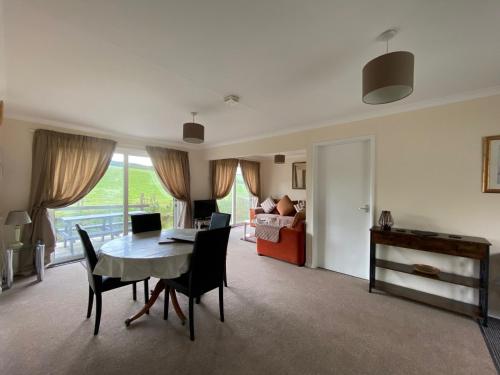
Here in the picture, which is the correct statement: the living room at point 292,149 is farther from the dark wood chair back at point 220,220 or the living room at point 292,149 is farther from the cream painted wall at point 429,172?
the dark wood chair back at point 220,220

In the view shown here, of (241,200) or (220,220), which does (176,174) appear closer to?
(220,220)

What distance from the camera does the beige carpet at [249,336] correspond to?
1.70 metres

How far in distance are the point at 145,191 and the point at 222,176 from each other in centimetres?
217

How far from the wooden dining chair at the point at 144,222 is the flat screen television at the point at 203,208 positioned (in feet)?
6.92

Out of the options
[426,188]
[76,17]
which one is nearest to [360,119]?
[426,188]

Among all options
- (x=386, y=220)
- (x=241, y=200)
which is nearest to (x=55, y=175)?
(x=241, y=200)

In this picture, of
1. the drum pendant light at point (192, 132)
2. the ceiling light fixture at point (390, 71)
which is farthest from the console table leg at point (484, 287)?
the drum pendant light at point (192, 132)

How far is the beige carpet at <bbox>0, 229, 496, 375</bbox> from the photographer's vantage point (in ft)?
5.58

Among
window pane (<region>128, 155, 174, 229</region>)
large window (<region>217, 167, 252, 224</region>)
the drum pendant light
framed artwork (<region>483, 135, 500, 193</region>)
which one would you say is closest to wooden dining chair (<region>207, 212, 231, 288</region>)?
the drum pendant light

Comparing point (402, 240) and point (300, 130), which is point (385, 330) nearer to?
point (402, 240)

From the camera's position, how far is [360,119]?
319 centimetres

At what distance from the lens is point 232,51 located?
67.5 inches

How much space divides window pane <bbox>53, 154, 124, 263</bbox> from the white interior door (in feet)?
12.7

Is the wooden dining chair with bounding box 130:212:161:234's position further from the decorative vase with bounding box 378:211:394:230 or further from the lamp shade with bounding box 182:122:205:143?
the decorative vase with bounding box 378:211:394:230
